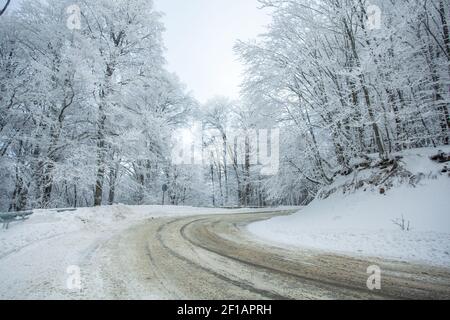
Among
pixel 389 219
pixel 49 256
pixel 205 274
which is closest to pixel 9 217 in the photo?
pixel 49 256

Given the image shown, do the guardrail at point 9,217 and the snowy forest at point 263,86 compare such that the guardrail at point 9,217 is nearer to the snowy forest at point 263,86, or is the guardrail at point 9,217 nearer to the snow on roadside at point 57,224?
the snow on roadside at point 57,224

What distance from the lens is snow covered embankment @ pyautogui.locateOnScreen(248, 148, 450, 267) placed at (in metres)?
5.76

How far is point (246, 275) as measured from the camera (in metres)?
3.93

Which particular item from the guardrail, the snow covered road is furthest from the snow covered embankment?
the guardrail

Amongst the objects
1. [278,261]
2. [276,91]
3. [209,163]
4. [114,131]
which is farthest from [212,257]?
[209,163]

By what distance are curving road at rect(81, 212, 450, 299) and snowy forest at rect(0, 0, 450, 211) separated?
Result: 222 inches

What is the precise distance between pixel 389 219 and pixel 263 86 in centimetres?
768

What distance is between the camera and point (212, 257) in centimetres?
523

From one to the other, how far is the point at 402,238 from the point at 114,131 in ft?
44.8

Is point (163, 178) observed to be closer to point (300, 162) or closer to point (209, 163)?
point (209, 163)

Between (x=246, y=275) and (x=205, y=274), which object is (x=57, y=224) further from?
(x=246, y=275)

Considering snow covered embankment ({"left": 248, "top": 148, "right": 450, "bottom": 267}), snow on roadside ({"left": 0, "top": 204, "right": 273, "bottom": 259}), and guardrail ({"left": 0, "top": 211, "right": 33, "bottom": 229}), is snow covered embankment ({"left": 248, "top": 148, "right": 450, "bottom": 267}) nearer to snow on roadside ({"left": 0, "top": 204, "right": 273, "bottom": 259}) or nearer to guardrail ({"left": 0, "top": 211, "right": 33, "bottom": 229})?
snow on roadside ({"left": 0, "top": 204, "right": 273, "bottom": 259})

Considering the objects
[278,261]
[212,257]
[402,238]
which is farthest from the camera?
[402,238]

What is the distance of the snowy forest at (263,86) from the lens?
944 cm
